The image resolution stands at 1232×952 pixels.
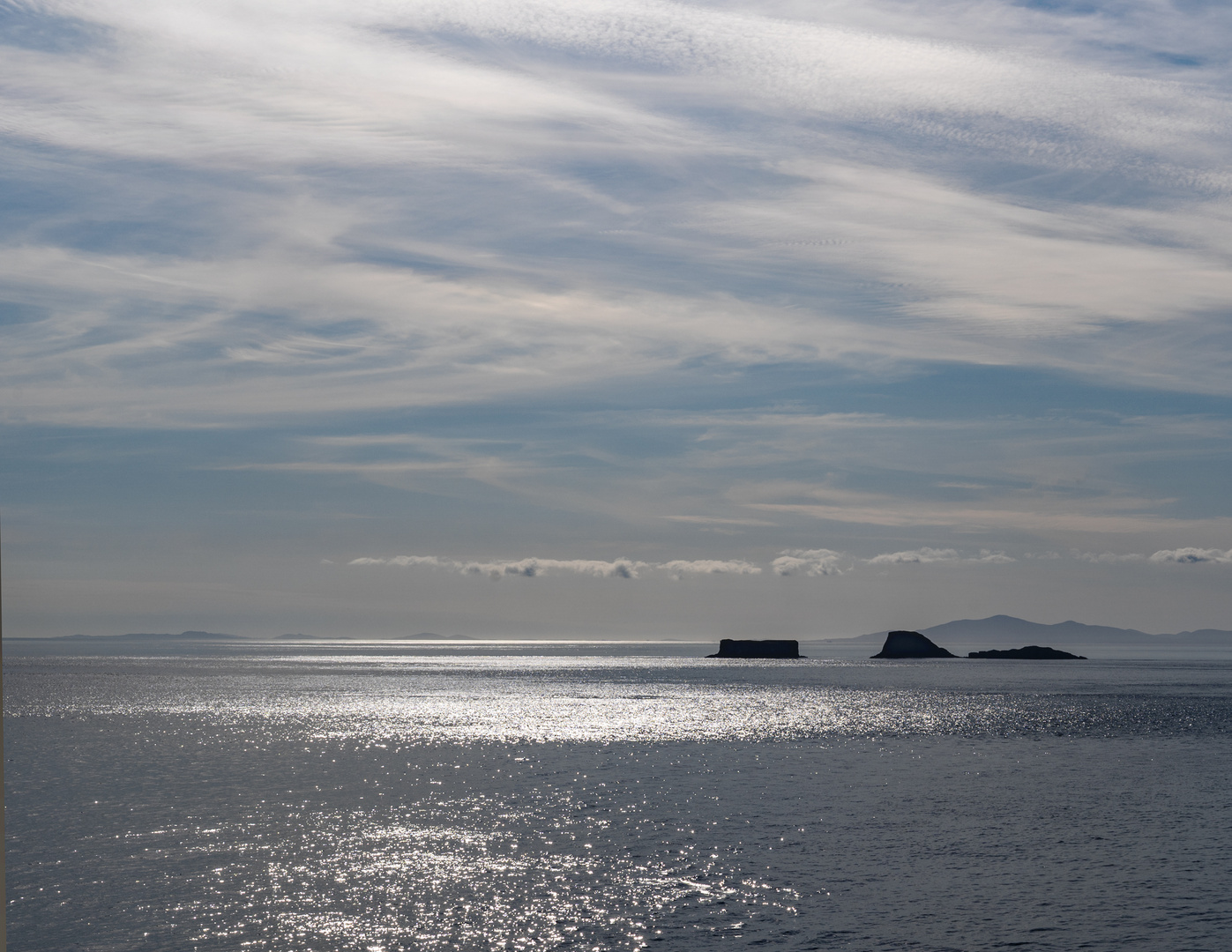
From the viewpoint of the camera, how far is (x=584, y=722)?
99.7m

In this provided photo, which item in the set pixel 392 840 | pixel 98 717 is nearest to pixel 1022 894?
pixel 392 840

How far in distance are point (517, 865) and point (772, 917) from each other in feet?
33.6

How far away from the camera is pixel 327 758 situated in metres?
67.4

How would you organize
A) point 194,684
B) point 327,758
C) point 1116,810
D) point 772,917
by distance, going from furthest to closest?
1. point 194,684
2. point 327,758
3. point 1116,810
4. point 772,917

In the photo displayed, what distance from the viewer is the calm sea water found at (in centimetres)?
2892

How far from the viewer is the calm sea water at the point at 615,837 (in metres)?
28.9

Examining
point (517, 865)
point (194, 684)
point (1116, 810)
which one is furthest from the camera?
point (194, 684)

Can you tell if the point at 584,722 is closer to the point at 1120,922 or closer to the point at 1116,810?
the point at 1116,810

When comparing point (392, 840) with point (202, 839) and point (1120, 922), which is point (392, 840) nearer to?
point (202, 839)

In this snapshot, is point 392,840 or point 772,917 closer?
point 772,917

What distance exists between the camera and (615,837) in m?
41.5

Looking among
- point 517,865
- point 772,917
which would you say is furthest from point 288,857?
point 772,917

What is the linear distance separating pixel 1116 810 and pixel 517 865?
2980cm

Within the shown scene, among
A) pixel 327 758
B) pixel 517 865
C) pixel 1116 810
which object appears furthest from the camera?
pixel 327 758
